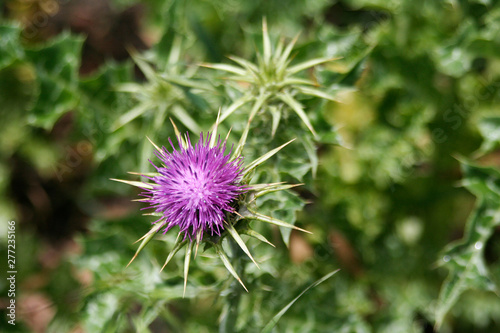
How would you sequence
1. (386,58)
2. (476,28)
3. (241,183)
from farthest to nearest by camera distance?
1. (386,58)
2. (476,28)
3. (241,183)

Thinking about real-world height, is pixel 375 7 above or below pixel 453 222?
above

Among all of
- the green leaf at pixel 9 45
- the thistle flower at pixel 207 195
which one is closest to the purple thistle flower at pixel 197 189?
the thistle flower at pixel 207 195

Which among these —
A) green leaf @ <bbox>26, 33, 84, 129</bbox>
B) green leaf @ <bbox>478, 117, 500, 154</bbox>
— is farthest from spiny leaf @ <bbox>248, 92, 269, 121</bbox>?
green leaf @ <bbox>26, 33, 84, 129</bbox>

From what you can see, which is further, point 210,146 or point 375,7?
point 375,7

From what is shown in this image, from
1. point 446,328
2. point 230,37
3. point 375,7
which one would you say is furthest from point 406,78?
point 446,328

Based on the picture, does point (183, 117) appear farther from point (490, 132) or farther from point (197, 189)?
point (490, 132)

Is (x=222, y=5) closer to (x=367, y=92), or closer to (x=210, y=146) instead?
(x=367, y=92)

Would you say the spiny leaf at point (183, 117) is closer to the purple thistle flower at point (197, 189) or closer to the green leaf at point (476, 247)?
the purple thistle flower at point (197, 189)
